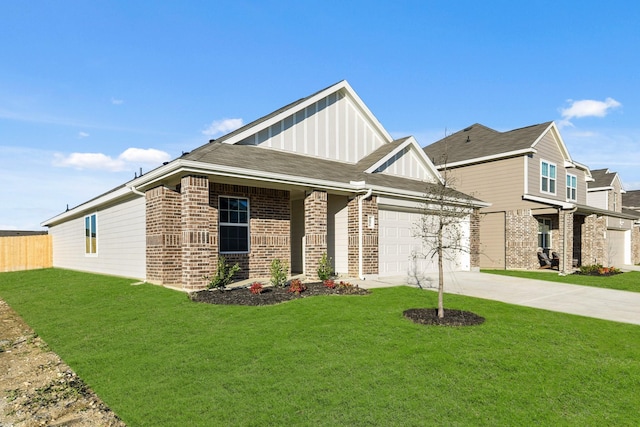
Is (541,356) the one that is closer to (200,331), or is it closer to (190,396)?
(190,396)

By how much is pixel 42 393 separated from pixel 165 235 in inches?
264

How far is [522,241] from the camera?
808 inches

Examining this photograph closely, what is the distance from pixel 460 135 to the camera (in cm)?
2686

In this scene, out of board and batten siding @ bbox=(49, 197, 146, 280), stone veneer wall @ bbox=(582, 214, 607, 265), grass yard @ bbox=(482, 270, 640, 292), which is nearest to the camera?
board and batten siding @ bbox=(49, 197, 146, 280)

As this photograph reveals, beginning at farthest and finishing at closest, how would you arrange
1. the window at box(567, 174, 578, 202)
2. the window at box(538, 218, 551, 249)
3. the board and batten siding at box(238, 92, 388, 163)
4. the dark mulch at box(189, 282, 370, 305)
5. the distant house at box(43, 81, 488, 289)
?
1. the window at box(567, 174, 578, 202)
2. the window at box(538, 218, 551, 249)
3. the board and batten siding at box(238, 92, 388, 163)
4. the distant house at box(43, 81, 488, 289)
5. the dark mulch at box(189, 282, 370, 305)

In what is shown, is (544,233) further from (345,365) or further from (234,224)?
(345,365)

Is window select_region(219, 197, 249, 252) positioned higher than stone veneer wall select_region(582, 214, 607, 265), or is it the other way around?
window select_region(219, 197, 249, 252)

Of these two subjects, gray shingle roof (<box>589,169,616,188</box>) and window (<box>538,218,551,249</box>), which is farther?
gray shingle roof (<box>589,169,616,188</box>)

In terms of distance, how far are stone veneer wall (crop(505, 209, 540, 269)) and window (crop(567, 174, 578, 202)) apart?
6.40 m

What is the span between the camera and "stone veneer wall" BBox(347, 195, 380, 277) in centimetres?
1326

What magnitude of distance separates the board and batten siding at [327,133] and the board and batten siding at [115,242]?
4.71m

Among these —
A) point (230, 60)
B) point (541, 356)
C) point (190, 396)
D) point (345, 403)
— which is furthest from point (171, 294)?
point (230, 60)

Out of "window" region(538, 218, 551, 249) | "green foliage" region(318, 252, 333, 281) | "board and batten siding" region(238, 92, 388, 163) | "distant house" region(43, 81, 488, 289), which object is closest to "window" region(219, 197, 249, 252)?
"distant house" region(43, 81, 488, 289)

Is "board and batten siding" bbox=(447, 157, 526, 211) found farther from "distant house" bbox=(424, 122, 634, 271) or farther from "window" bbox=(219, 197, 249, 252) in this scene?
"window" bbox=(219, 197, 249, 252)
